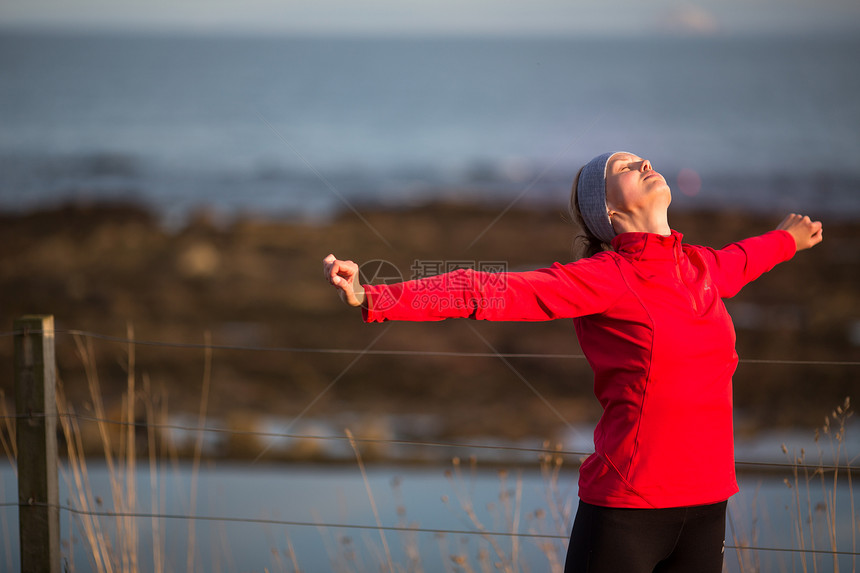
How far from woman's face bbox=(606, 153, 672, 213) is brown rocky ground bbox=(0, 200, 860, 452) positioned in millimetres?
7317

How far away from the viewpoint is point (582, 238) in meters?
1.81

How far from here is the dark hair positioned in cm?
177

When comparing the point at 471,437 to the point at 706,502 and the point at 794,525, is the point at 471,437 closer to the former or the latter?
the point at 794,525

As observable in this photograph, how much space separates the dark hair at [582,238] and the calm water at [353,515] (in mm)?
998

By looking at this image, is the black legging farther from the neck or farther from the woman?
the neck

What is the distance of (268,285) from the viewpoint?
576 inches

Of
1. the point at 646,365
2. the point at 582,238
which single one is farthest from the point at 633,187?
the point at 646,365

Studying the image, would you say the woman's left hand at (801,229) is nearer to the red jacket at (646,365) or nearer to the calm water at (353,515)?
the red jacket at (646,365)

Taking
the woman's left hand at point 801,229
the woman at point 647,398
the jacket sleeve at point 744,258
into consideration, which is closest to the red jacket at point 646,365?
the woman at point 647,398

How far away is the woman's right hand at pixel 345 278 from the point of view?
4.70 feet

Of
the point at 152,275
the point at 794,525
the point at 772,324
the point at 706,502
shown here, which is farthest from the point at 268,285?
the point at 706,502

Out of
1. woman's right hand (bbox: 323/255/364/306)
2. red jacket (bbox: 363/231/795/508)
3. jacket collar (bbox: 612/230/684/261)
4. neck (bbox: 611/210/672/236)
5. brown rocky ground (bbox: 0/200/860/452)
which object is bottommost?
red jacket (bbox: 363/231/795/508)

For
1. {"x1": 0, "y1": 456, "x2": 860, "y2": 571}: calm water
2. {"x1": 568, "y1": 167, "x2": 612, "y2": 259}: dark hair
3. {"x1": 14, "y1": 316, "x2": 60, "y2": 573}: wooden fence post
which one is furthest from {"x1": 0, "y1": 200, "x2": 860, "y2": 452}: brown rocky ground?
{"x1": 568, "y1": 167, "x2": 612, "y2": 259}: dark hair

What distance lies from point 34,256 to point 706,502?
54.7 feet
